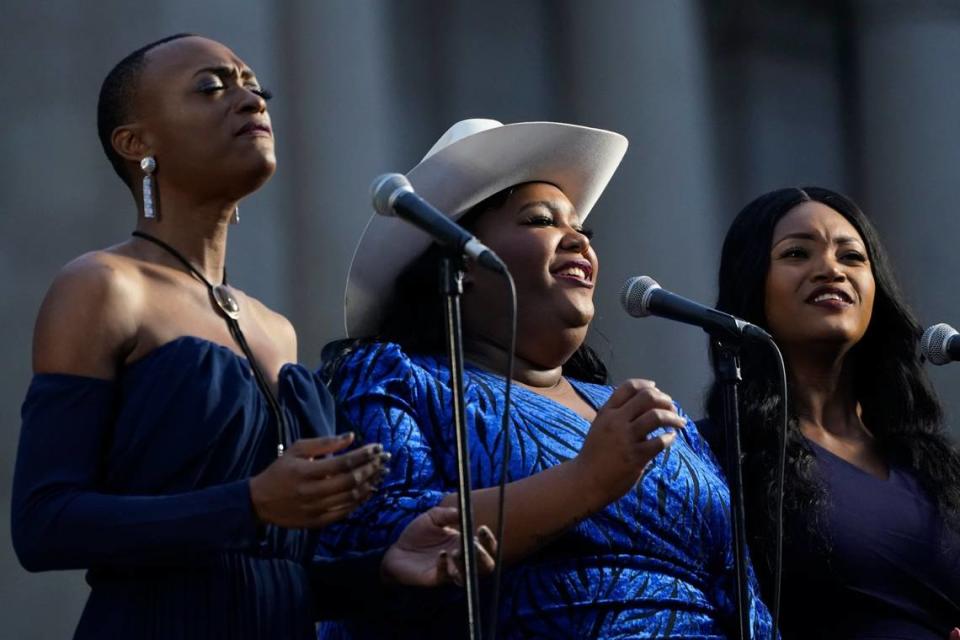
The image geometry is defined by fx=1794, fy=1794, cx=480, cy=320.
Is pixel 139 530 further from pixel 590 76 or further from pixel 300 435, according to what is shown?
pixel 590 76

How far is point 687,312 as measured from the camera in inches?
121

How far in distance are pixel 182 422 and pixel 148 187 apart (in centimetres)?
45

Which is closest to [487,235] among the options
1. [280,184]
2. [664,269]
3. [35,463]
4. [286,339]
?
[286,339]

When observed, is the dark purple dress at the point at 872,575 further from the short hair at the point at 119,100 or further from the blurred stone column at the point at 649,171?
the blurred stone column at the point at 649,171

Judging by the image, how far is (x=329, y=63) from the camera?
Answer: 17.5 ft

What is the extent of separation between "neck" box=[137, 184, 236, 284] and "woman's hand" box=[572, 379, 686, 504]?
2.24 feet

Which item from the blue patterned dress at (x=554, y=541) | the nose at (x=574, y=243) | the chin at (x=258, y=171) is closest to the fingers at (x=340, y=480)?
the blue patterned dress at (x=554, y=541)

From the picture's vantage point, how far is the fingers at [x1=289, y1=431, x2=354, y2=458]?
2469 millimetres

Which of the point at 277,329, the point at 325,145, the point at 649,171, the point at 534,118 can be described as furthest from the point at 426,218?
the point at 649,171

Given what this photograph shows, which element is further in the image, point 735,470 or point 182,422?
point 735,470

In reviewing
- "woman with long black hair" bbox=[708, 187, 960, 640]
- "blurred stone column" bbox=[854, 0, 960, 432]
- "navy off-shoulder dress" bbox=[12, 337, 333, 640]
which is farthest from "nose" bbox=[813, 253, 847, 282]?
"blurred stone column" bbox=[854, 0, 960, 432]

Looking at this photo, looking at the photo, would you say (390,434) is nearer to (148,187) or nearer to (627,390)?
(627,390)

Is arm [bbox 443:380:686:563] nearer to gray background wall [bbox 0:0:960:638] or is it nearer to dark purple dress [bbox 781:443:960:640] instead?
dark purple dress [bbox 781:443:960:640]

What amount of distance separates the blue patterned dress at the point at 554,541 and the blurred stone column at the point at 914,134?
10.2 feet
